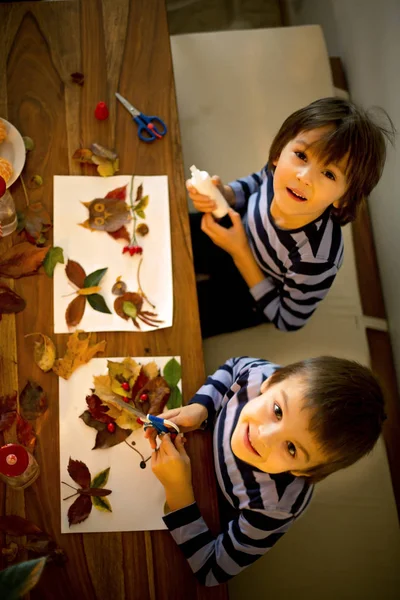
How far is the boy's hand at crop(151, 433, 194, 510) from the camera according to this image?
894mm

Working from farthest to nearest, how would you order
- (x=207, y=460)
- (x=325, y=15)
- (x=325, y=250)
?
1. (x=325, y=15)
2. (x=325, y=250)
3. (x=207, y=460)

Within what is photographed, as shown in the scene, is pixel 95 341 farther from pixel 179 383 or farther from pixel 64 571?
pixel 64 571

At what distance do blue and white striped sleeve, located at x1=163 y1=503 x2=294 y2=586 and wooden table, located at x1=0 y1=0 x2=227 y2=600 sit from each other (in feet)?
0.09

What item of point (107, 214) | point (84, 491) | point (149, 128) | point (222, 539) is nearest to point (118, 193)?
point (107, 214)

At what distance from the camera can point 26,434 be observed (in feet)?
2.97

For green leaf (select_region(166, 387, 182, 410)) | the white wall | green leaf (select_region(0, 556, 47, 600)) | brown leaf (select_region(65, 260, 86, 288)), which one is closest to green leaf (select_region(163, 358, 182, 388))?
green leaf (select_region(166, 387, 182, 410))

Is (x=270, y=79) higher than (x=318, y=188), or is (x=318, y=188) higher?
(x=270, y=79)

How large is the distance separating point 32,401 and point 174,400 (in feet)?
0.82

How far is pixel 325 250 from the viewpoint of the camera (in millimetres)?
1124

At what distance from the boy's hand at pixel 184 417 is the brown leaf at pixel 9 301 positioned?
324 mm

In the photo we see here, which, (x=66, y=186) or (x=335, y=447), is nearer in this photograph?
(x=335, y=447)

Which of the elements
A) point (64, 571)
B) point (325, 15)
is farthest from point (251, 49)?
point (64, 571)

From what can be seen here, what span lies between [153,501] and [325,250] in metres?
0.61

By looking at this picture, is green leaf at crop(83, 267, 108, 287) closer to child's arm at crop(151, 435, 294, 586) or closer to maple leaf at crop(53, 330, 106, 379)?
maple leaf at crop(53, 330, 106, 379)
